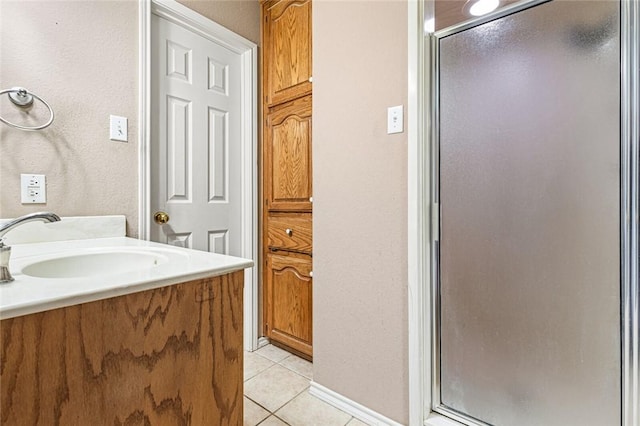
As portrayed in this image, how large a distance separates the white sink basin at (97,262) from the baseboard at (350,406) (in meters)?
1.02

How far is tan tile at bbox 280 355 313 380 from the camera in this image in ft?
5.72

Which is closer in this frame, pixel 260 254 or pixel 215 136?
pixel 215 136

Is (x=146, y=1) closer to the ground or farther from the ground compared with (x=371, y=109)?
farther from the ground

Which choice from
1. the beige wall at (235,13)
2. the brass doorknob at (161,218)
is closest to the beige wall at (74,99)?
the brass doorknob at (161,218)

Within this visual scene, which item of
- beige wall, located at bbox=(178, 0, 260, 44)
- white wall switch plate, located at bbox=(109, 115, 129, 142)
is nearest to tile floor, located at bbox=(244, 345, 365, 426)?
white wall switch plate, located at bbox=(109, 115, 129, 142)

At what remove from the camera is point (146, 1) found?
153 centimetres

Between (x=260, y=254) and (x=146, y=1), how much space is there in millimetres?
1545

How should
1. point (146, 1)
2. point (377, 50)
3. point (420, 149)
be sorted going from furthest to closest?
1. point (146, 1)
2. point (377, 50)
3. point (420, 149)

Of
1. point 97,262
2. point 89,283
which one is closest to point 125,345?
point 89,283

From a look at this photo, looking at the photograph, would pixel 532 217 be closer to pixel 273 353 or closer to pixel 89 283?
pixel 89 283

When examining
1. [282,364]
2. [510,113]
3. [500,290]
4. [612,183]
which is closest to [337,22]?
[510,113]

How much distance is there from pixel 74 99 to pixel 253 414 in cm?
163

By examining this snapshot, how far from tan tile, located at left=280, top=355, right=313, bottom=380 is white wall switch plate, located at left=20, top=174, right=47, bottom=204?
1485mm

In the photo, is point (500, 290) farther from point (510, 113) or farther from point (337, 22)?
point (337, 22)
